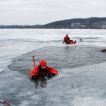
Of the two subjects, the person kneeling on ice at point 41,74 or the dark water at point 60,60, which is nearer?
the person kneeling on ice at point 41,74

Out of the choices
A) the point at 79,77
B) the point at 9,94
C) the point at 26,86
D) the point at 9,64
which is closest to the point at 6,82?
the point at 26,86

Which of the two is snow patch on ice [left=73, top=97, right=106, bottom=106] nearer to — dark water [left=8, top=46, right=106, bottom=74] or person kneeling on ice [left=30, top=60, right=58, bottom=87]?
person kneeling on ice [left=30, top=60, right=58, bottom=87]

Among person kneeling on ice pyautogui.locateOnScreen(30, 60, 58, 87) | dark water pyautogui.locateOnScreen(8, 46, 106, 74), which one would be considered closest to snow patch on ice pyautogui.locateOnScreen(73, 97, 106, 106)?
person kneeling on ice pyautogui.locateOnScreen(30, 60, 58, 87)

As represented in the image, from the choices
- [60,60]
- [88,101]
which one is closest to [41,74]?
[88,101]

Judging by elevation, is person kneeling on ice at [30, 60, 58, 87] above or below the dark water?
above

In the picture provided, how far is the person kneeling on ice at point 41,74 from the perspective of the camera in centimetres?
1304

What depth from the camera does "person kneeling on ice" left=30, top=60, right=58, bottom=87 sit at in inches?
513

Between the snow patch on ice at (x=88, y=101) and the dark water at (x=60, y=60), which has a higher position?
the snow patch on ice at (x=88, y=101)

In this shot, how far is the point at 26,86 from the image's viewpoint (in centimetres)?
1297

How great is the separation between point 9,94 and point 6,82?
2.28m

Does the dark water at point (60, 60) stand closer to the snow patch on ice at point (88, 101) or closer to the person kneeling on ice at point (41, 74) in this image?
the person kneeling on ice at point (41, 74)

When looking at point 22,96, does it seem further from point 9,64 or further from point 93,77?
point 9,64

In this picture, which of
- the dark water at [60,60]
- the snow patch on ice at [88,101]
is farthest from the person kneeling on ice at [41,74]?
the dark water at [60,60]

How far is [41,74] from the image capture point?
1327 centimetres
